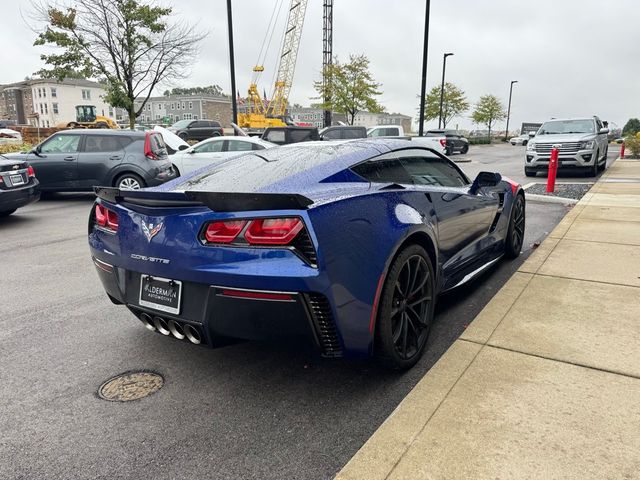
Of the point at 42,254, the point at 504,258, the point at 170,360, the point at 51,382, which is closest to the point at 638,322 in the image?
the point at 504,258

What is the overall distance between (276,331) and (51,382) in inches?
62.3

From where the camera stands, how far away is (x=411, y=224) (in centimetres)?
299

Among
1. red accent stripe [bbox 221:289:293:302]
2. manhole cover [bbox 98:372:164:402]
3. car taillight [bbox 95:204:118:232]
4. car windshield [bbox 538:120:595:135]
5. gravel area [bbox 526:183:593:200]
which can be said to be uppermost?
car windshield [bbox 538:120:595:135]

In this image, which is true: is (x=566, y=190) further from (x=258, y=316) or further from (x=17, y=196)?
(x=17, y=196)

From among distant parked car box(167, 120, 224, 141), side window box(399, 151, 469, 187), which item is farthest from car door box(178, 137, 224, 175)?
distant parked car box(167, 120, 224, 141)

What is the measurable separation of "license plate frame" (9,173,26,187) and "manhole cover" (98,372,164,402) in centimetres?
646

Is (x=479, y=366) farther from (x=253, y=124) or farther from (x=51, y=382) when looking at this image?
(x=253, y=124)

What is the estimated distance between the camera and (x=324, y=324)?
8.10 feet

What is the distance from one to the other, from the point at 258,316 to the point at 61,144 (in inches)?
396

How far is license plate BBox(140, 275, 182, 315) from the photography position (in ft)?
8.66

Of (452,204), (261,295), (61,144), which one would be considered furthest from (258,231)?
(61,144)

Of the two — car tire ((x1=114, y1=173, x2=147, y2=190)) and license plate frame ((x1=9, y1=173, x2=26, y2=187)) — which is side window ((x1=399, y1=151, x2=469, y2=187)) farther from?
car tire ((x1=114, y1=173, x2=147, y2=190))

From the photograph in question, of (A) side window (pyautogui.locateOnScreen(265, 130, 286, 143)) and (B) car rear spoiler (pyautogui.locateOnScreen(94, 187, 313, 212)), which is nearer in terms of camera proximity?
(B) car rear spoiler (pyautogui.locateOnScreen(94, 187, 313, 212))

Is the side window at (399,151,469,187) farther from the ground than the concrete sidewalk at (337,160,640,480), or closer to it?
farther from the ground
